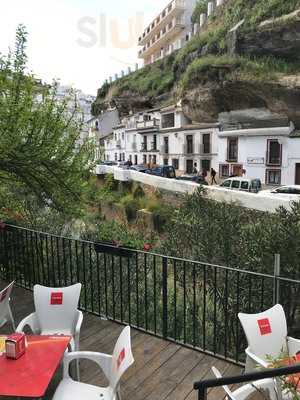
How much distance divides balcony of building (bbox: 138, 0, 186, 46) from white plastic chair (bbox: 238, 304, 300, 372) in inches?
2286

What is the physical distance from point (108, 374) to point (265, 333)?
57.7 inches

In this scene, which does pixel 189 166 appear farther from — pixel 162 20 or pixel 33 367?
pixel 162 20

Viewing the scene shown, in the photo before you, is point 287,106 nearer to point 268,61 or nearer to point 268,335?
point 268,61

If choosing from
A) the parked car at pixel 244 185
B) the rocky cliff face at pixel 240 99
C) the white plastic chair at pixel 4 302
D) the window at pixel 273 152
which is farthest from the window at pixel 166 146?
the white plastic chair at pixel 4 302

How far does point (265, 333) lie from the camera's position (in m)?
3.01

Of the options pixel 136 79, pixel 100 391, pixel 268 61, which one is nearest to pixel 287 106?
pixel 268 61

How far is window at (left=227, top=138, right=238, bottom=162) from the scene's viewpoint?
2677 centimetres

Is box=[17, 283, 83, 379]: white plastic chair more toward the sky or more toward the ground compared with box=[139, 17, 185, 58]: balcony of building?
more toward the ground

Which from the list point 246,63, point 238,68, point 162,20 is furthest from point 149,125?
point 162,20

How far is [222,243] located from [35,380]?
8.00 m

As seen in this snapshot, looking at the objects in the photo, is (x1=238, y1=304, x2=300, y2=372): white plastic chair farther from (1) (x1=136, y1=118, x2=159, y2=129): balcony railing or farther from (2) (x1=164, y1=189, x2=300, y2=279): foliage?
(1) (x1=136, y1=118, x2=159, y2=129): balcony railing

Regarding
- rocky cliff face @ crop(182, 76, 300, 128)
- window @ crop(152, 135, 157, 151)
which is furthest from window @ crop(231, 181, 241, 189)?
window @ crop(152, 135, 157, 151)

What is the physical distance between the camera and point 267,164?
24484 millimetres

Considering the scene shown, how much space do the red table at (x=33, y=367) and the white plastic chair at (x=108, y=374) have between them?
6.5 inches
